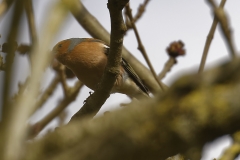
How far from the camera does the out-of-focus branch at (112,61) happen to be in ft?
8.51

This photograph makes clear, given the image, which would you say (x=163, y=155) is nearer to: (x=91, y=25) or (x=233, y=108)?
(x=233, y=108)

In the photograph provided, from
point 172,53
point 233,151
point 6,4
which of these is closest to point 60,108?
point 172,53

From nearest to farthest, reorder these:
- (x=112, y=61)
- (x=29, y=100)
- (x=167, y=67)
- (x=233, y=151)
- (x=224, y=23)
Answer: (x=29, y=100) → (x=233, y=151) → (x=224, y=23) → (x=112, y=61) → (x=167, y=67)

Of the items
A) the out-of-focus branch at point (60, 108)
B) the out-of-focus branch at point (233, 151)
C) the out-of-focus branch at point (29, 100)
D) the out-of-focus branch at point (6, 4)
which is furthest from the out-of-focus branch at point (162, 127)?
the out-of-focus branch at point (60, 108)

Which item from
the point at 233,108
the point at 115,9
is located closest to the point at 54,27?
the point at 233,108

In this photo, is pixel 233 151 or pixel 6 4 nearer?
pixel 6 4

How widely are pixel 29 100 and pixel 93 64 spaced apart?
14.7 ft

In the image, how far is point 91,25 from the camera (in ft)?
16.3

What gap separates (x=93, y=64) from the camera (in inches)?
208

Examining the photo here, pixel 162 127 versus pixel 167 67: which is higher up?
pixel 167 67

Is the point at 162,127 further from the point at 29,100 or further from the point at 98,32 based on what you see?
the point at 98,32

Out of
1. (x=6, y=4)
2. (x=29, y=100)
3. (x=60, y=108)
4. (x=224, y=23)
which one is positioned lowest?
(x=29, y=100)

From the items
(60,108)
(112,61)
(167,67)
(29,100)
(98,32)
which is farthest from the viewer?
(98,32)

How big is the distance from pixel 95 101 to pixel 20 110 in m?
2.88
